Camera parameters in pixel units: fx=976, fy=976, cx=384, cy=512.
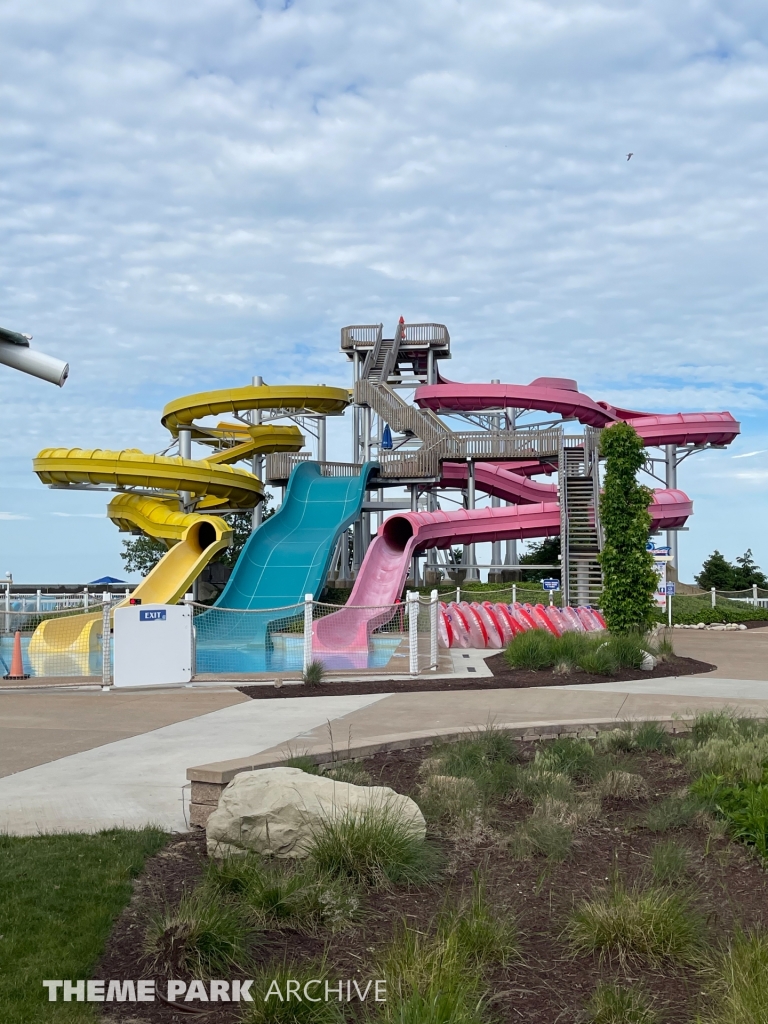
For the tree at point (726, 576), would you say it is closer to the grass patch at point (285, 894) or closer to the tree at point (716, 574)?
the tree at point (716, 574)

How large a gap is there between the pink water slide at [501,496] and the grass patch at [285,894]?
15.6 m

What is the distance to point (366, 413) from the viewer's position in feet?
135

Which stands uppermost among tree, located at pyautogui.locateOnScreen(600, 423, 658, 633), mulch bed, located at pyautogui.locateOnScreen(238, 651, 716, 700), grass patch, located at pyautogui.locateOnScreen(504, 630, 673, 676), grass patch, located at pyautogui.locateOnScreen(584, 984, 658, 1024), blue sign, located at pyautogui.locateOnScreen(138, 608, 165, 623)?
tree, located at pyautogui.locateOnScreen(600, 423, 658, 633)

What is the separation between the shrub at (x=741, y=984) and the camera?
11.9 feet

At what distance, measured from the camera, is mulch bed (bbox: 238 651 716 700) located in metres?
14.2

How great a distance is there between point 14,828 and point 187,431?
109 ft

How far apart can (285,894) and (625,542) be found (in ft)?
51.3

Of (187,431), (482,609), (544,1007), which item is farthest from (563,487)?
(544,1007)

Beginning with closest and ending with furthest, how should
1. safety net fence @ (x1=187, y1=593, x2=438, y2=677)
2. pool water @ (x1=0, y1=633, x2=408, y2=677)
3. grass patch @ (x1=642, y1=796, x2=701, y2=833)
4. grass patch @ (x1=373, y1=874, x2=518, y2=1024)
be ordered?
grass patch @ (x1=373, y1=874, x2=518, y2=1024), grass patch @ (x1=642, y1=796, x2=701, y2=833), safety net fence @ (x1=187, y1=593, x2=438, y2=677), pool water @ (x1=0, y1=633, x2=408, y2=677)

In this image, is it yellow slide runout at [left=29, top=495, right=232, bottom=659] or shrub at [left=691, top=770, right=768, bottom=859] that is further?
yellow slide runout at [left=29, top=495, right=232, bottom=659]

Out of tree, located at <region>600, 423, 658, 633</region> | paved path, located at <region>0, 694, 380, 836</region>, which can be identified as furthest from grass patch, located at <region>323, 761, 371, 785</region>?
tree, located at <region>600, 423, 658, 633</region>

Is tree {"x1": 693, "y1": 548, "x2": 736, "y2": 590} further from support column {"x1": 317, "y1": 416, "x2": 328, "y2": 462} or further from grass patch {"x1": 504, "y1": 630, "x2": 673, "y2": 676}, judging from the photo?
grass patch {"x1": 504, "y1": 630, "x2": 673, "y2": 676}

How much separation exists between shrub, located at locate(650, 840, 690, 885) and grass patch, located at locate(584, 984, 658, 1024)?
1.25 meters

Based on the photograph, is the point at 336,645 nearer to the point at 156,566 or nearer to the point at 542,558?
the point at 156,566
